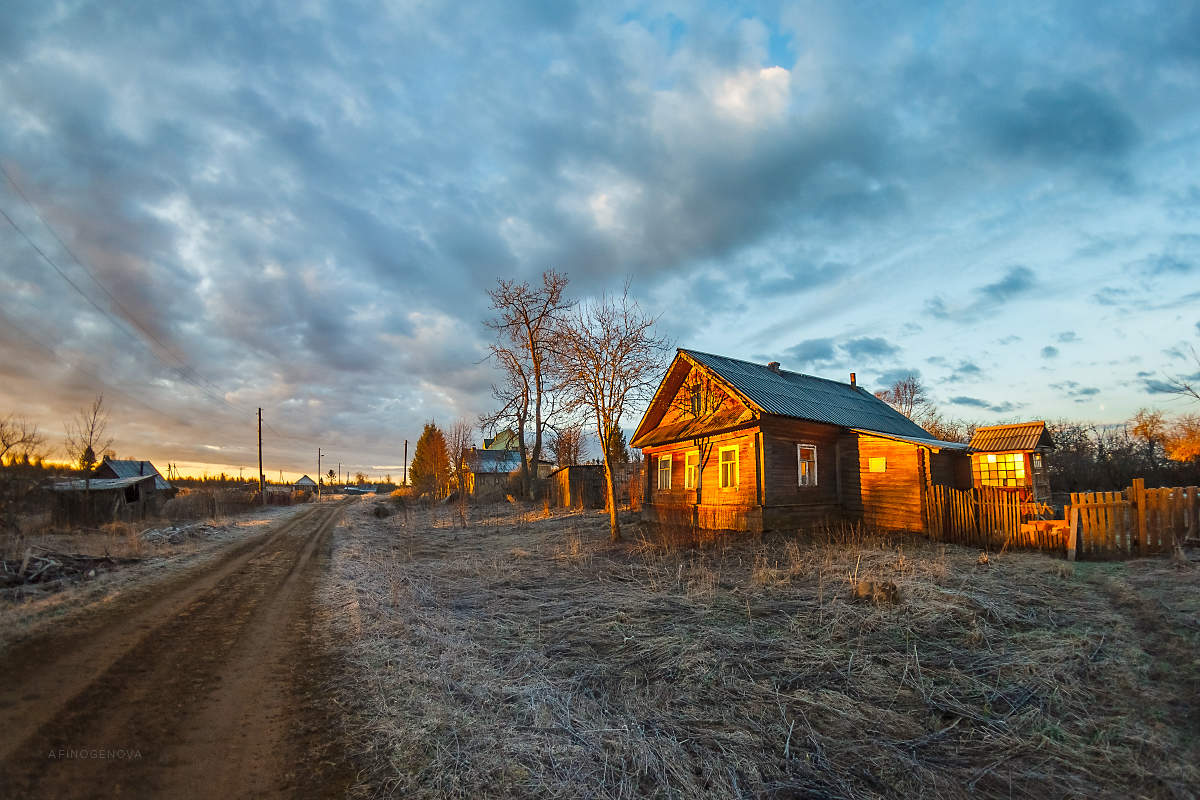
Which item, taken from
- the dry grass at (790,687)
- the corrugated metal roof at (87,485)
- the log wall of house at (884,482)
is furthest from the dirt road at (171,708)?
the corrugated metal roof at (87,485)

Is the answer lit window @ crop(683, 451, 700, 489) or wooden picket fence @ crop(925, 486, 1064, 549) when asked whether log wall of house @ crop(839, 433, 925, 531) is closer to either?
wooden picket fence @ crop(925, 486, 1064, 549)

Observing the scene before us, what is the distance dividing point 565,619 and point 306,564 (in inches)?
410

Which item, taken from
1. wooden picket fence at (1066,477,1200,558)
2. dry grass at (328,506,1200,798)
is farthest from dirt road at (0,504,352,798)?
wooden picket fence at (1066,477,1200,558)

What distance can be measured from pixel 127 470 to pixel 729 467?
50716mm

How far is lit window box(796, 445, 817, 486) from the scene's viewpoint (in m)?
18.6

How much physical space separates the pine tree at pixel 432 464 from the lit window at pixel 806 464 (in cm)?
3324

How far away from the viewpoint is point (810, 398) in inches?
822

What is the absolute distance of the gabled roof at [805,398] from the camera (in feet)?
59.5

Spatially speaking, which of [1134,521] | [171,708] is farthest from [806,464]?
[171,708]

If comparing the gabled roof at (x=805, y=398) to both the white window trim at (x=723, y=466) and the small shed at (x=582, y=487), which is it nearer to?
the white window trim at (x=723, y=466)

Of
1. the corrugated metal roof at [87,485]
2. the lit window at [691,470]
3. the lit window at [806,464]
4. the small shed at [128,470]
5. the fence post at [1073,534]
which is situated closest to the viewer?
the fence post at [1073,534]

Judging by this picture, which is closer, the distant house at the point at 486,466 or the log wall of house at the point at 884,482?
the log wall of house at the point at 884,482

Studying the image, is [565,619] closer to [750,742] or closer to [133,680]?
[750,742]

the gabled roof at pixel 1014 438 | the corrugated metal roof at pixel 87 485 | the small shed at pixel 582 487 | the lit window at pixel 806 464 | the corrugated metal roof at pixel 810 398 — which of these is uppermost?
the corrugated metal roof at pixel 810 398
